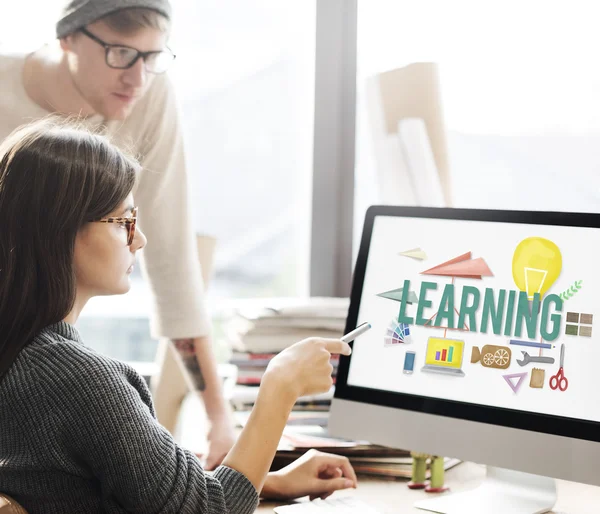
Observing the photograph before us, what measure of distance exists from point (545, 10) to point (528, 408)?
95 centimetres

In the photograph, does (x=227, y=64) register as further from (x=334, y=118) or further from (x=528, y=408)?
(x=528, y=408)

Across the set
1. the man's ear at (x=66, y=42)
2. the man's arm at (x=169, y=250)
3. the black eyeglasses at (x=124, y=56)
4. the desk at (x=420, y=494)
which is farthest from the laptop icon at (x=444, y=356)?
the man's ear at (x=66, y=42)

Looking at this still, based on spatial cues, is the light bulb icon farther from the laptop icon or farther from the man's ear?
the man's ear

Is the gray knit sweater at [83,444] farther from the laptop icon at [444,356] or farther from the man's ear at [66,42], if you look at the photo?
the man's ear at [66,42]

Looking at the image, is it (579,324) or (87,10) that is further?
(87,10)

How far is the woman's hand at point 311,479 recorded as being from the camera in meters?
1.18

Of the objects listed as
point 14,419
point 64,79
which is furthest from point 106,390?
point 64,79

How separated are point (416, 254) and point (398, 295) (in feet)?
0.24

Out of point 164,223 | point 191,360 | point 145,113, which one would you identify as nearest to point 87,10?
point 145,113

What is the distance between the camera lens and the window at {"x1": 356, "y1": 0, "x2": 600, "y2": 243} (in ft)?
5.18

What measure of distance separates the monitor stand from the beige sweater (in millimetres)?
629

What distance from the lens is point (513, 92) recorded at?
167 centimetres

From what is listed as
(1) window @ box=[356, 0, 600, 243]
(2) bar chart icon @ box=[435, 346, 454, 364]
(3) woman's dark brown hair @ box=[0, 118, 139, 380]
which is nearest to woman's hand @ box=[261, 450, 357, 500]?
(2) bar chart icon @ box=[435, 346, 454, 364]

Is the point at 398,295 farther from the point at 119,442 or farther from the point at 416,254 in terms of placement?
the point at 119,442
